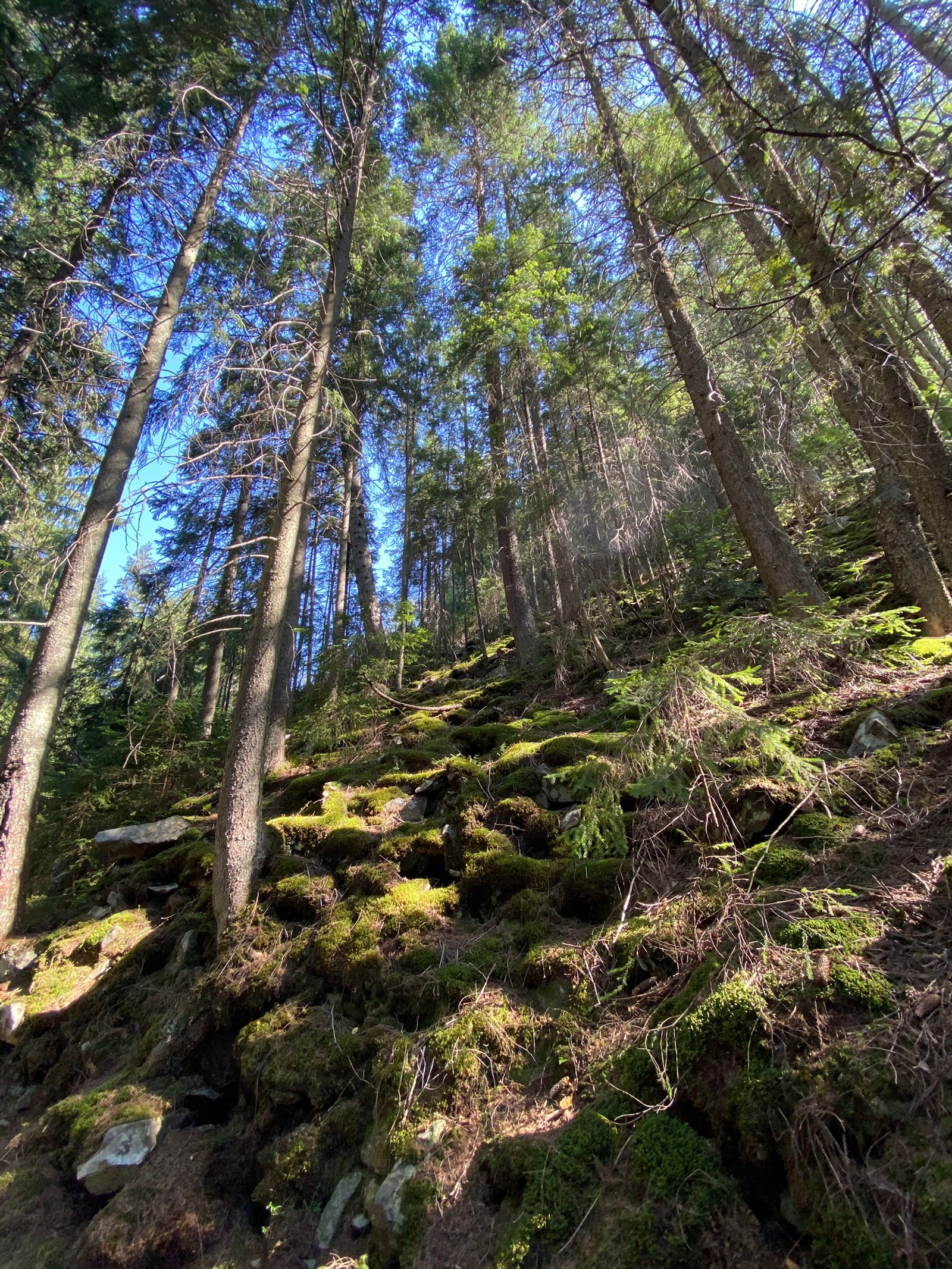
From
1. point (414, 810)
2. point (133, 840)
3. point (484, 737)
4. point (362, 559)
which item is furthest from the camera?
point (362, 559)

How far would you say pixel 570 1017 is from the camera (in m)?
3.02

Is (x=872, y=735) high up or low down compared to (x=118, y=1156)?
up

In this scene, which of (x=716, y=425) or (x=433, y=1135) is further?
(x=716, y=425)

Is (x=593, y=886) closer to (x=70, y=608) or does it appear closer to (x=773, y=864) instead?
(x=773, y=864)

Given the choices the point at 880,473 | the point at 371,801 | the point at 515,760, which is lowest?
the point at 371,801

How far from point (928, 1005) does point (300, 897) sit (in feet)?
14.0

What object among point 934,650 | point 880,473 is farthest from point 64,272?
point 934,650

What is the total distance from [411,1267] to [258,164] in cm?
960

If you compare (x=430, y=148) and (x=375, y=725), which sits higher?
(x=430, y=148)

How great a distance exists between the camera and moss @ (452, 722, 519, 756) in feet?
22.0

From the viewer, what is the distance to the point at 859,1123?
72.9 inches

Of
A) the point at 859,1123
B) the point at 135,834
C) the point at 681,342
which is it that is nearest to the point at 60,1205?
the point at 135,834

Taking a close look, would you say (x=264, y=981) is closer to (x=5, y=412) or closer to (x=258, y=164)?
(x=258, y=164)

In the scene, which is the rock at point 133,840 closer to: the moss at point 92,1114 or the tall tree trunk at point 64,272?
the moss at point 92,1114
